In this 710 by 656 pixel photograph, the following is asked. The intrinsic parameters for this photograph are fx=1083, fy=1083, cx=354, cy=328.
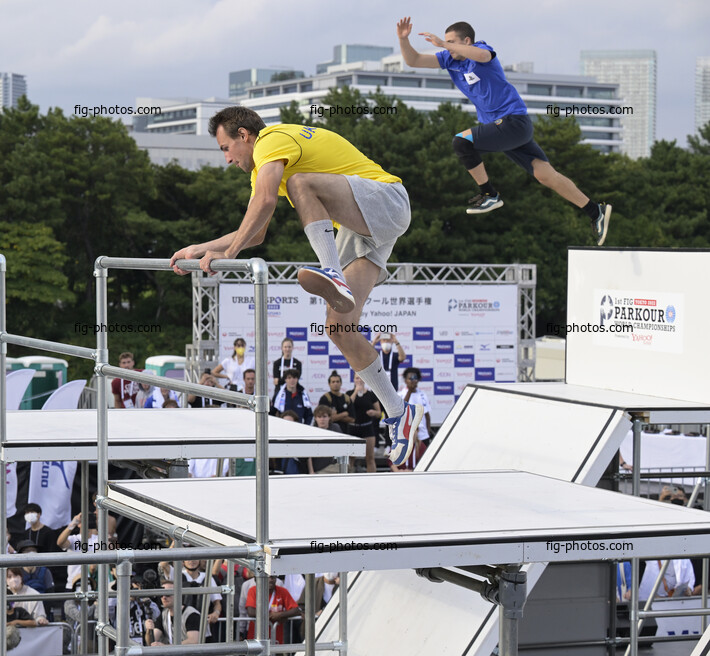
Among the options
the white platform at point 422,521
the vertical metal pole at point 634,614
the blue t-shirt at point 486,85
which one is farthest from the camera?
the blue t-shirt at point 486,85

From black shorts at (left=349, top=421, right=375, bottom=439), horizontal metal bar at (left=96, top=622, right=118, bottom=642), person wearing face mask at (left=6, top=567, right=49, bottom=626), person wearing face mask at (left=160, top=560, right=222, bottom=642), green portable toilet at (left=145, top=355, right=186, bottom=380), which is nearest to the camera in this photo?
horizontal metal bar at (left=96, top=622, right=118, bottom=642)

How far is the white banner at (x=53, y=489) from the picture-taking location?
11.3 metres

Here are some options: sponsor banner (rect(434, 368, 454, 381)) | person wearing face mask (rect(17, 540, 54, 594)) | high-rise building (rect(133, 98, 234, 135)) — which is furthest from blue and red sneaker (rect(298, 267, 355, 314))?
high-rise building (rect(133, 98, 234, 135))

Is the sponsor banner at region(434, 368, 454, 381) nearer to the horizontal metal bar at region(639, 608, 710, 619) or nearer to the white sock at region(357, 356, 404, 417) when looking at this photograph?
the horizontal metal bar at region(639, 608, 710, 619)

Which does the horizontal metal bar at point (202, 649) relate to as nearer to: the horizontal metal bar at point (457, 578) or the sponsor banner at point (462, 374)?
the horizontal metal bar at point (457, 578)

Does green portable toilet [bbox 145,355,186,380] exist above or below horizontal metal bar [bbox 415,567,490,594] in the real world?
below

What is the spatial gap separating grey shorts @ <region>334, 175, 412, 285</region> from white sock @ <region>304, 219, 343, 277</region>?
275 millimetres

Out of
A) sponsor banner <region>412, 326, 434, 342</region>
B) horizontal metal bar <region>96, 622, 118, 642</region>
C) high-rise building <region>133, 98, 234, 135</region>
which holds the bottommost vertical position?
horizontal metal bar <region>96, 622, 118, 642</region>

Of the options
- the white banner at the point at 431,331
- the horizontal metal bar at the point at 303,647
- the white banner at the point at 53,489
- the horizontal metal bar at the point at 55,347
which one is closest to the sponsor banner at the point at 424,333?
the white banner at the point at 431,331

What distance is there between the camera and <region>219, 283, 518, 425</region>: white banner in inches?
722

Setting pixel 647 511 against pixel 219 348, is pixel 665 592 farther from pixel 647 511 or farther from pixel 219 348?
pixel 219 348

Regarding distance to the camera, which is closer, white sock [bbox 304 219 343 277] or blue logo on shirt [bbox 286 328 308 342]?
white sock [bbox 304 219 343 277]

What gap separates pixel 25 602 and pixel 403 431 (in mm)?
4740

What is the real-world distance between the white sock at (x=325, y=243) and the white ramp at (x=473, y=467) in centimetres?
128
